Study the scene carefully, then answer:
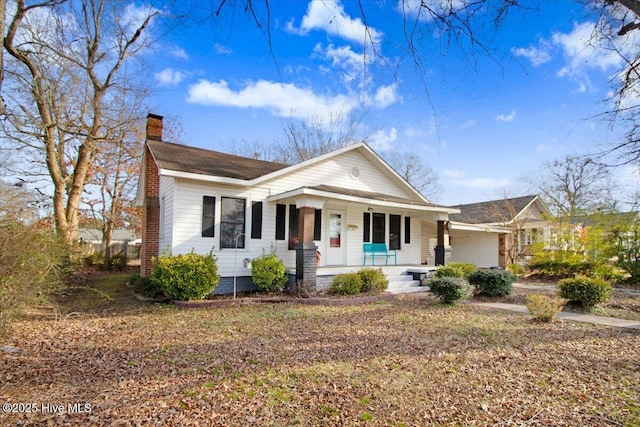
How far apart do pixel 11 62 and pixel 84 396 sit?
18.0 metres

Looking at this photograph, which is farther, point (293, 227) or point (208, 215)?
point (293, 227)

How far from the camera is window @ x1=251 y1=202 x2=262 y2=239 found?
1127cm

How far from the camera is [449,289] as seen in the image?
30.2 feet

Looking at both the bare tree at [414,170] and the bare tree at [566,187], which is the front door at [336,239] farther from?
the bare tree at [414,170]

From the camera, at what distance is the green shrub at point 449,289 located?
9211 mm

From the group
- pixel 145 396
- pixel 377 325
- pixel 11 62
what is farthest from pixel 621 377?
pixel 11 62

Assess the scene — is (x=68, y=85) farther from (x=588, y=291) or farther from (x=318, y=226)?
(x=588, y=291)

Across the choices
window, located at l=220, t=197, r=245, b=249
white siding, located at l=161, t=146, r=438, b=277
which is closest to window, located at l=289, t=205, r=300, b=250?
white siding, located at l=161, t=146, r=438, b=277

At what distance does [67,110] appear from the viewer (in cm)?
1794

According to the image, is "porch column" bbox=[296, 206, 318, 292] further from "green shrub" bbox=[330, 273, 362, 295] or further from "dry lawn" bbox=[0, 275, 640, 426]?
"dry lawn" bbox=[0, 275, 640, 426]

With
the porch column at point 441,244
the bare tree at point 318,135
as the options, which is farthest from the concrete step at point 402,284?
the bare tree at point 318,135

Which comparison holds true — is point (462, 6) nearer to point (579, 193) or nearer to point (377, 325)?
point (377, 325)

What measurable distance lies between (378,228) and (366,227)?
0.65 metres

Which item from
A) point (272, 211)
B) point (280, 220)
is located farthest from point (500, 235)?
point (272, 211)
